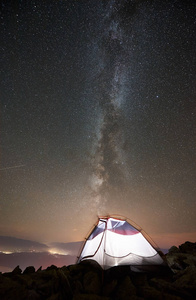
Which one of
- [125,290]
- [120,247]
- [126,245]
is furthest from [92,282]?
[126,245]

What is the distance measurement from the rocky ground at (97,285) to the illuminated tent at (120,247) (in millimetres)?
275

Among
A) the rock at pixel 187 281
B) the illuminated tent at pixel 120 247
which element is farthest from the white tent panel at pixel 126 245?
the rock at pixel 187 281

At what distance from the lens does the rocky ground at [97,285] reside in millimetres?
4730

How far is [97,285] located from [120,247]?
1.65m

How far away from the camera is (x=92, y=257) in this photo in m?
6.70

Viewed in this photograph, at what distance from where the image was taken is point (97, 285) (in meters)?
5.38

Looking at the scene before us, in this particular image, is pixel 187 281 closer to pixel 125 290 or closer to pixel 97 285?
pixel 125 290

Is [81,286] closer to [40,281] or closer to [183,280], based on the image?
[40,281]

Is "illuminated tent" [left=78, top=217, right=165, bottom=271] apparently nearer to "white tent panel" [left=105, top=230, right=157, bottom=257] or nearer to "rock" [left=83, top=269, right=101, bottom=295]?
"white tent panel" [left=105, top=230, right=157, bottom=257]

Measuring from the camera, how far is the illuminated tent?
6.23m

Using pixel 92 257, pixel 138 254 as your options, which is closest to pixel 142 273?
pixel 138 254

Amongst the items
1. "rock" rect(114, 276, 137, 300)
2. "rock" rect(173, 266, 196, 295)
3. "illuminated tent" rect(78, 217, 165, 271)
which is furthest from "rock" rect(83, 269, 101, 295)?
"rock" rect(173, 266, 196, 295)

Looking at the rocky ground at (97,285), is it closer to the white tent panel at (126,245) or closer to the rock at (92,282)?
the rock at (92,282)

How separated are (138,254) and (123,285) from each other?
55.5 inches
